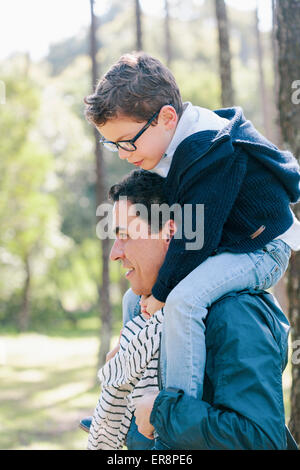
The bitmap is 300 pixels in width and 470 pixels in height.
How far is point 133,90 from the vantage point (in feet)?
6.81

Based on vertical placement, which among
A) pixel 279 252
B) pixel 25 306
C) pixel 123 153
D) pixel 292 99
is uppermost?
pixel 292 99

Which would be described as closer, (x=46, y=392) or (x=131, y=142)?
(x=131, y=142)

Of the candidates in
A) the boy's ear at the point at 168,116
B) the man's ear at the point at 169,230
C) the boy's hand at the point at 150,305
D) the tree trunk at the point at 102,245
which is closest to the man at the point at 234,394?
the boy's hand at the point at 150,305

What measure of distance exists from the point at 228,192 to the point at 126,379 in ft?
2.44

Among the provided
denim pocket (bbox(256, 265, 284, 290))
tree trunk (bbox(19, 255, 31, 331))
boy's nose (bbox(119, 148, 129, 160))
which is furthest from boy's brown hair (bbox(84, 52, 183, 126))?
tree trunk (bbox(19, 255, 31, 331))

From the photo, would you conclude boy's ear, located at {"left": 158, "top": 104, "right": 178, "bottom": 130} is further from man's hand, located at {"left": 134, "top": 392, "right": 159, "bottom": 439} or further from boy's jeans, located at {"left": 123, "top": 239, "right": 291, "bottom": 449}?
man's hand, located at {"left": 134, "top": 392, "right": 159, "bottom": 439}

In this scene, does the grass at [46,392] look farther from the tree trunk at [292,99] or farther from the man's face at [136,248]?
the man's face at [136,248]

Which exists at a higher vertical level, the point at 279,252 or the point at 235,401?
the point at 279,252

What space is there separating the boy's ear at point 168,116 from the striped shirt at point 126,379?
2.23 ft

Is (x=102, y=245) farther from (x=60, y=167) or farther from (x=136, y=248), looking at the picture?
(x=60, y=167)

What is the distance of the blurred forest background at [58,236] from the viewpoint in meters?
11.3

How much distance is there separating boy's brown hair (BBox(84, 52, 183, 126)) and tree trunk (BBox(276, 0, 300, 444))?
1.65m

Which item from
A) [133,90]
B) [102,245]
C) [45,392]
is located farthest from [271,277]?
[45,392]

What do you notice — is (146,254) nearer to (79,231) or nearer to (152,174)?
(152,174)
